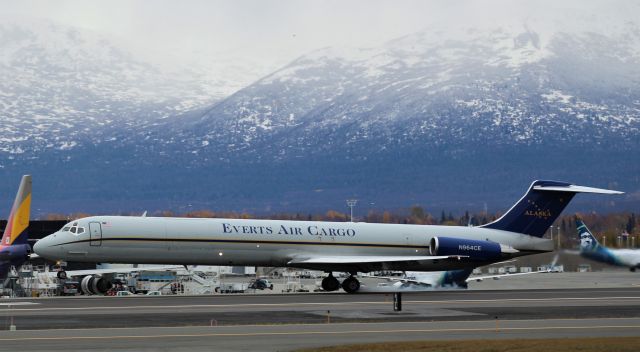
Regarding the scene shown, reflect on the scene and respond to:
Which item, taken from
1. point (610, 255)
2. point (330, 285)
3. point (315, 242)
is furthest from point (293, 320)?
point (330, 285)

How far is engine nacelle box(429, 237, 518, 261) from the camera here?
72.5 m

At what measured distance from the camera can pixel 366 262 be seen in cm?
7056

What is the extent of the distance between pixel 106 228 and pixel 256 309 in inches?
574

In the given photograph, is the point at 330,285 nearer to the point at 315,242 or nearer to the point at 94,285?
the point at 315,242

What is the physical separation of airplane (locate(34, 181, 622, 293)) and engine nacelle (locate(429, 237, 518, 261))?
0.19 ft

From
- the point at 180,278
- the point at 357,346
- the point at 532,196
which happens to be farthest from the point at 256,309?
the point at 180,278

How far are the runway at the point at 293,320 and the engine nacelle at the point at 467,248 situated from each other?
542 cm

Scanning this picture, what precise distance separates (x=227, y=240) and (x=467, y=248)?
14346mm

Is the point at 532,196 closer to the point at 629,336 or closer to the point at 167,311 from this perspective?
the point at 167,311

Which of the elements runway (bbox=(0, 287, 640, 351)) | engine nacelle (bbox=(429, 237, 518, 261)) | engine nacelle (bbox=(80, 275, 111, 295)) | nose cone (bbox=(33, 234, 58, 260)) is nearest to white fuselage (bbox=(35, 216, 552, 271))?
nose cone (bbox=(33, 234, 58, 260))

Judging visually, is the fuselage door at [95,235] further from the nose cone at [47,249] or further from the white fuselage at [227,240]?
the nose cone at [47,249]

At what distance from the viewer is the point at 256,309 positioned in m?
55.4

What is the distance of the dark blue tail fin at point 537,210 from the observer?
77875 millimetres

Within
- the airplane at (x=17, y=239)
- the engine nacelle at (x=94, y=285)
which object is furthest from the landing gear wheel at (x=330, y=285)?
the airplane at (x=17, y=239)
